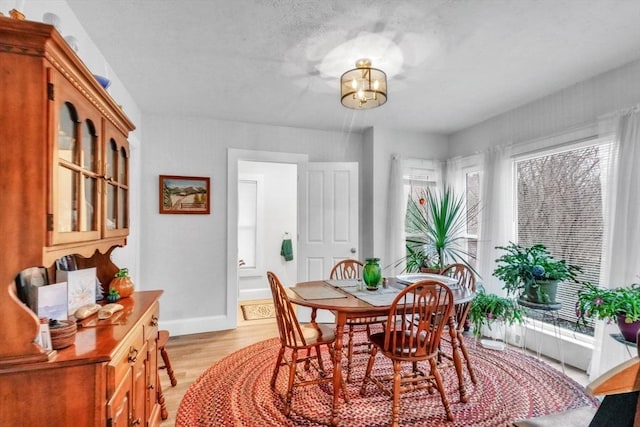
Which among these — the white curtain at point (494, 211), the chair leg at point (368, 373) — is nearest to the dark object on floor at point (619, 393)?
the chair leg at point (368, 373)

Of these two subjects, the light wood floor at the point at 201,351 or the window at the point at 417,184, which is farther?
the window at the point at 417,184

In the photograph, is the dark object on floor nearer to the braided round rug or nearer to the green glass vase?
the braided round rug

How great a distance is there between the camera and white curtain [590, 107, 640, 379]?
246cm

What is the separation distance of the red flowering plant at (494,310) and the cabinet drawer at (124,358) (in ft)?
9.00

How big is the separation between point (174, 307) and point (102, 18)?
2907 millimetres

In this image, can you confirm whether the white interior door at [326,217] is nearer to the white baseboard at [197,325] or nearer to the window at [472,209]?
the white baseboard at [197,325]

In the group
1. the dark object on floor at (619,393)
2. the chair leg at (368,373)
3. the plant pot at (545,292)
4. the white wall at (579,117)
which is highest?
the white wall at (579,117)

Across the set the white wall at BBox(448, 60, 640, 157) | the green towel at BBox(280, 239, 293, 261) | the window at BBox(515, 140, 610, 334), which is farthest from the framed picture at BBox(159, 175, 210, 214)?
the window at BBox(515, 140, 610, 334)

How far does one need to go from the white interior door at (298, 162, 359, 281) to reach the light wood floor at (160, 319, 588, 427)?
854mm

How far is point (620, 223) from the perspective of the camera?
2525mm

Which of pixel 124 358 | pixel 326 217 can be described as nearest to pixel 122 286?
pixel 124 358

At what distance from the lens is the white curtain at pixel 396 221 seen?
422 cm

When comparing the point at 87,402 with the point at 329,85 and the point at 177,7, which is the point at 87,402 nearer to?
the point at 177,7

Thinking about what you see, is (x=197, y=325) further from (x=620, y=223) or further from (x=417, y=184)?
(x=620, y=223)
